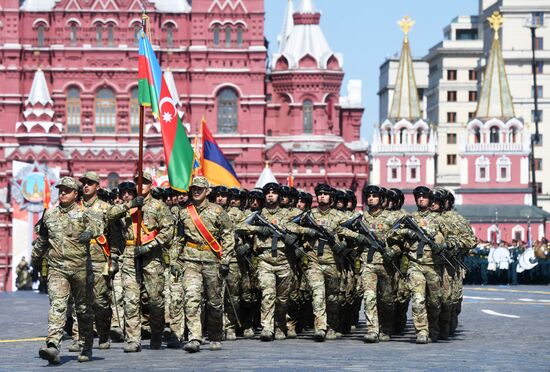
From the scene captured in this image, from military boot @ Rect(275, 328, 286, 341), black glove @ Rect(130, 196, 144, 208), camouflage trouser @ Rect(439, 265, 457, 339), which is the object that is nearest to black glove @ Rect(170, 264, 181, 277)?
black glove @ Rect(130, 196, 144, 208)

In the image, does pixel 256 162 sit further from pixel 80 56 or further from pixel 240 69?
pixel 80 56

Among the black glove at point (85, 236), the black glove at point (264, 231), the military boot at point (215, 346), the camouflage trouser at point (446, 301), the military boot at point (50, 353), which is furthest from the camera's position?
the camouflage trouser at point (446, 301)

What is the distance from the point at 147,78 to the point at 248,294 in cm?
314

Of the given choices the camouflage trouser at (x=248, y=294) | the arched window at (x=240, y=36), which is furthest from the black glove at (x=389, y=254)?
the arched window at (x=240, y=36)

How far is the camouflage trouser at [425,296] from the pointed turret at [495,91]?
77.7 metres

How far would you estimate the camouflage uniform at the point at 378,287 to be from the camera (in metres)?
21.0

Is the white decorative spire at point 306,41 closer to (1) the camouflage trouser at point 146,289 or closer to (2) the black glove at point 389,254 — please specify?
(2) the black glove at point 389,254

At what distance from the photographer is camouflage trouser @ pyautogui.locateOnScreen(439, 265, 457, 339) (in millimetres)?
21266

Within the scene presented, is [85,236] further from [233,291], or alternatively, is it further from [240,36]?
[240,36]

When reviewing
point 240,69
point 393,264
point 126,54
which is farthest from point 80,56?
point 393,264

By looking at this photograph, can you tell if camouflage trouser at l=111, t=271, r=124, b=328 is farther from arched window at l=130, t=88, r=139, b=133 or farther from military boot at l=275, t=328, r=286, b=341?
arched window at l=130, t=88, r=139, b=133

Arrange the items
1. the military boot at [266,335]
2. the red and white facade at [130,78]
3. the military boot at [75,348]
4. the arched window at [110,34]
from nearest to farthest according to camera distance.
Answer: the military boot at [75,348] < the military boot at [266,335] < the red and white facade at [130,78] < the arched window at [110,34]

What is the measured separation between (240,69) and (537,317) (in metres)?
50.8

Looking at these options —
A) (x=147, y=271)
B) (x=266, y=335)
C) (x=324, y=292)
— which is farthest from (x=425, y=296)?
(x=147, y=271)
